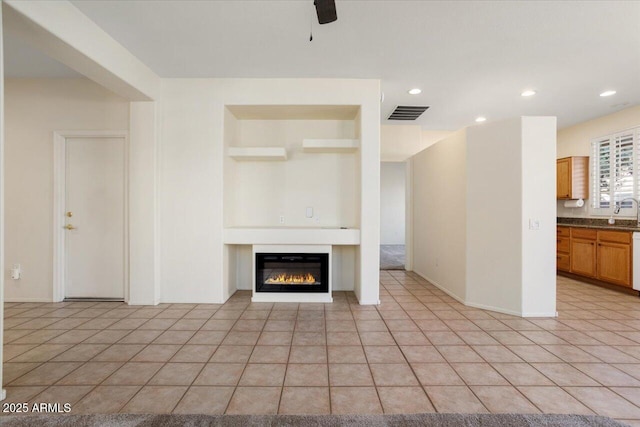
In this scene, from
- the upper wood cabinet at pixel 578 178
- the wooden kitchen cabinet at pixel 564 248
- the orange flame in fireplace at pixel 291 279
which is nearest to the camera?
the orange flame in fireplace at pixel 291 279

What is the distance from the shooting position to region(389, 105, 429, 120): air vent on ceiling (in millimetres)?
4707

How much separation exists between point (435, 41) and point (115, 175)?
4231 mm

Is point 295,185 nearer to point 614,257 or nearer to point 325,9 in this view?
point 325,9

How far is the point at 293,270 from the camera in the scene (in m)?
3.87

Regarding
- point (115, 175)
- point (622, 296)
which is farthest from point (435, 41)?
point (622, 296)

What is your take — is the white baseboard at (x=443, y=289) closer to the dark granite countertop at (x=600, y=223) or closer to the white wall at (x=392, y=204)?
the dark granite countertop at (x=600, y=223)

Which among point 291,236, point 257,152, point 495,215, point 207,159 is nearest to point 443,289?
point 495,215

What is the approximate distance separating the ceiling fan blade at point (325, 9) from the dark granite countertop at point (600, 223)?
16.9 feet

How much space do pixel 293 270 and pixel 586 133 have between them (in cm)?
608

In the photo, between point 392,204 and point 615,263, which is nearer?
point 615,263

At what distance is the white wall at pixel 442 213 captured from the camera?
3.83 meters

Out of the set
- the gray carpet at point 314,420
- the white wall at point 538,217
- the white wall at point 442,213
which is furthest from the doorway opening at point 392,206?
the gray carpet at point 314,420

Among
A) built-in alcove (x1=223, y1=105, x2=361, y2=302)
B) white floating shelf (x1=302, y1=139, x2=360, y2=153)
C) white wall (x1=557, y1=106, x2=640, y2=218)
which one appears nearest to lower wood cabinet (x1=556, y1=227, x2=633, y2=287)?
white wall (x1=557, y1=106, x2=640, y2=218)

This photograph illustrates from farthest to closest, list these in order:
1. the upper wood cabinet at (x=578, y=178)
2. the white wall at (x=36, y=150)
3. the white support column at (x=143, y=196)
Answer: the upper wood cabinet at (x=578, y=178)
the white wall at (x=36, y=150)
the white support column at (x=143, y=196)
